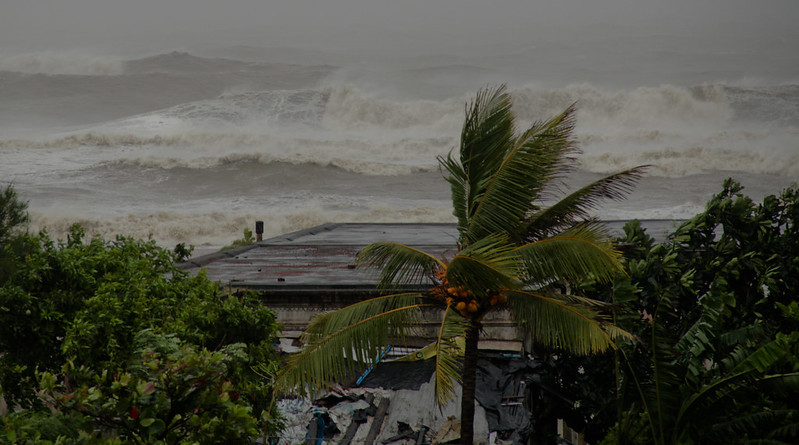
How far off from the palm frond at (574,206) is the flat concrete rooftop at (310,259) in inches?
48.6

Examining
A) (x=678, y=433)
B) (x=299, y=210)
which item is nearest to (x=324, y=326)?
(x=678, y=433)

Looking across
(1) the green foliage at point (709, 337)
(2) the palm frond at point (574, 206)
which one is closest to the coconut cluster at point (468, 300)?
(2) the palm frond at point (574, 206)

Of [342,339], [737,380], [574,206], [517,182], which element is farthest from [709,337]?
[342,339]

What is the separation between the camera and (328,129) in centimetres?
8894

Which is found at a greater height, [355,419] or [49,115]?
[49,115]

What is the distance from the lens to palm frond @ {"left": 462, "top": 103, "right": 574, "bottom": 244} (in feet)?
27.0

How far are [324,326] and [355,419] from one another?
10.3 ft

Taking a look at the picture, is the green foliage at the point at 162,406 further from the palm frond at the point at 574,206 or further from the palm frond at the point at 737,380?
the palm frond at the point at 574,206

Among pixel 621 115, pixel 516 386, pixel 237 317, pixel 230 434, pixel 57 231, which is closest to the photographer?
pixel 230 434

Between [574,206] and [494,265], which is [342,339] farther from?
[574,206]

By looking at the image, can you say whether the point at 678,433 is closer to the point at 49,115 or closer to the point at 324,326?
the point at 324,326

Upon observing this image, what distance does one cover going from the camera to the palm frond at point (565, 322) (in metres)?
7.29

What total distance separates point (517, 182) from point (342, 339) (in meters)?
2.81

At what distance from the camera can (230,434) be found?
15.3ft
